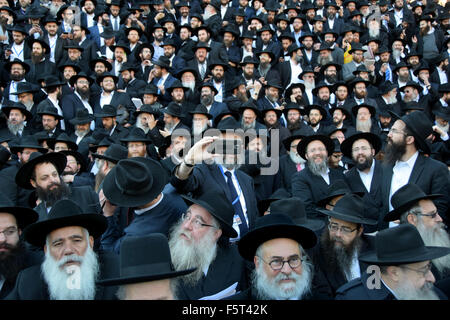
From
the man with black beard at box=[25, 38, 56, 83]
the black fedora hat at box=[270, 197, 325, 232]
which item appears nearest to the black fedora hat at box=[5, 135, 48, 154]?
the black fedora hat at box=[270, 197, 325, 232]

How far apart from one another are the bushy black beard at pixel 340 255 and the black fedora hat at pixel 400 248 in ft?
2.78

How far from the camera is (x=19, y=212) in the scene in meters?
3.91

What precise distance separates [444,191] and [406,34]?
39.3ft

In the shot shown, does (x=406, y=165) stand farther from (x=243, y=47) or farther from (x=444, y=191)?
(x=243, y=47)

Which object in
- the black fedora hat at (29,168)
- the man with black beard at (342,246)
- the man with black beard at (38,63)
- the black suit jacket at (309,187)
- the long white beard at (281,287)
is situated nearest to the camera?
the long white beard at (281,287)

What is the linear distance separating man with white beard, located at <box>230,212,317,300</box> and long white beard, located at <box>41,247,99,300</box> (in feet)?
3.49

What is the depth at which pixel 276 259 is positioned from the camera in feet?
11.3

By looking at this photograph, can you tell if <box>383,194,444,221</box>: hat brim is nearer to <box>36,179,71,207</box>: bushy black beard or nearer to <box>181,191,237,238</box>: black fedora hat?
<box>181,191,237,238</box>: black fedora hat

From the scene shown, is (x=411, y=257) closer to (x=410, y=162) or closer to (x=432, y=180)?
(x=432, y=180)

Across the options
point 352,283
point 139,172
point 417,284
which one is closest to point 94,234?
point 139,172

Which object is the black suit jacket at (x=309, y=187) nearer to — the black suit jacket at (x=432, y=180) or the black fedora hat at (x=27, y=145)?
the black suit jacket at (x=432, y=180)

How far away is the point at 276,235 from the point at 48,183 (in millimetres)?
2792

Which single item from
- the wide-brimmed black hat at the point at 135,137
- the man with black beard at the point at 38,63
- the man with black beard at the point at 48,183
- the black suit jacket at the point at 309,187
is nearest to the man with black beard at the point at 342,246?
the black suit jacket at the point at 309,187

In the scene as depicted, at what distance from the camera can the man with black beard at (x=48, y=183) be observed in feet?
Result: 15.9
